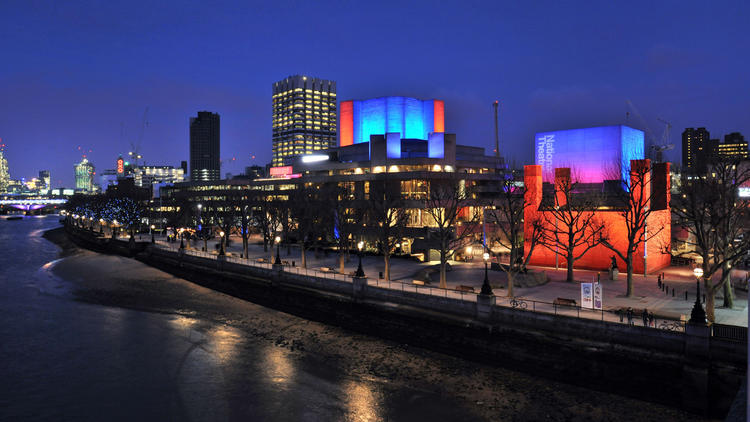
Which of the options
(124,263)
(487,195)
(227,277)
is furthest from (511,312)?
(124,263)

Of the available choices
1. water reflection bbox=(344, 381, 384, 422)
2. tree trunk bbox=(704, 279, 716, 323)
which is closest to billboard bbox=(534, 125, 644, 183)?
tree trunk bbox=(704, 279, 716, 323)

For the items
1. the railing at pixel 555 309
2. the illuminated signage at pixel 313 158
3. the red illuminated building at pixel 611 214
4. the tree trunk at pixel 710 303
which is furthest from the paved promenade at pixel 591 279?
the illuminated signage at pixel 313 158

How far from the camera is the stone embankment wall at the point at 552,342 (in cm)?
2434

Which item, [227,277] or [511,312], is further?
[227,277]

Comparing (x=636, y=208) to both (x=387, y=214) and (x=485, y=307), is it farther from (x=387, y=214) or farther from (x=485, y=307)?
(x=387, y=214)

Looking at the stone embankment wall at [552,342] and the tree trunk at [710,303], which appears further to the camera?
the tree trunk at [710,303]

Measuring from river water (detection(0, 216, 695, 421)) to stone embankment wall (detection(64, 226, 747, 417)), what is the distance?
1.43 m

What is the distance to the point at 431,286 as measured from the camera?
139 ft

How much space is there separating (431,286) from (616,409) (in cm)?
2068

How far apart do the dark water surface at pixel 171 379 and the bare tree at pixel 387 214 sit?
62.3 feet

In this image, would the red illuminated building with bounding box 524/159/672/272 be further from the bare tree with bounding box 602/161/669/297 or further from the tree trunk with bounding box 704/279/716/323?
the tree trunk with bounding box 704/279/716/323

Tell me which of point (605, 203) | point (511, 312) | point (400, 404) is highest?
point (605, 203)

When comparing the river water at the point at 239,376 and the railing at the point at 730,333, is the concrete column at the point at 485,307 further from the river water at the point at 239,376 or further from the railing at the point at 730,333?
the railing at the point at 730,333

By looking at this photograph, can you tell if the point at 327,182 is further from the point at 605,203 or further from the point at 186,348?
the point at 186,348
